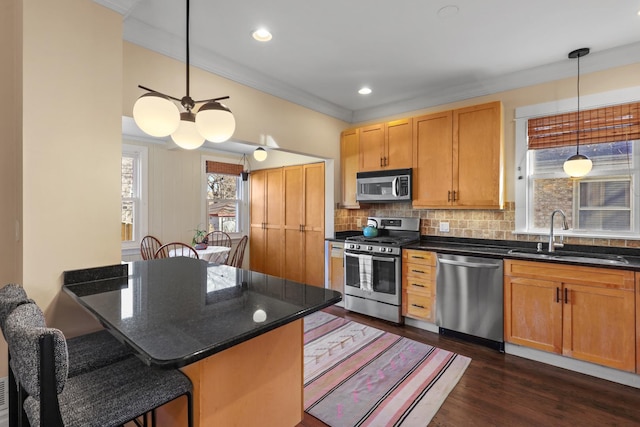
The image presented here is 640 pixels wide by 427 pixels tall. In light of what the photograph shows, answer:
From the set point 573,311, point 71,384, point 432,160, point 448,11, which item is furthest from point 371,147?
point 71,384

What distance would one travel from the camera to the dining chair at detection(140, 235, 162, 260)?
169 inches

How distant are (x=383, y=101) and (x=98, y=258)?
3.51 meters

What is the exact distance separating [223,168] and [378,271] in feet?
11.5

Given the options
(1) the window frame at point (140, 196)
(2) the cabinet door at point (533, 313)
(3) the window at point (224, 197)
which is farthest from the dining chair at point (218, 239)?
(2) the cabinet door at point (533, 313)

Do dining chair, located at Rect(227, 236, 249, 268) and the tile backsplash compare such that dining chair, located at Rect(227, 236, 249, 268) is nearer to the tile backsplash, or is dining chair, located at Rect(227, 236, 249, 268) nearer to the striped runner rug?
the tile backsplash

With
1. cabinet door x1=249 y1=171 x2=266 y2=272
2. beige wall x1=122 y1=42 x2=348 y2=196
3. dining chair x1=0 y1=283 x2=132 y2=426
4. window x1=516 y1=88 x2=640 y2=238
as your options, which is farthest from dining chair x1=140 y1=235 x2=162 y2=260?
window x1=516 y1=88 x2=640 y2=238

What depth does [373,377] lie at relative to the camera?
8.00ft

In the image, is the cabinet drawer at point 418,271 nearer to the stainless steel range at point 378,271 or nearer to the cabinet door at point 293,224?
the stainless steel range at point 378,271

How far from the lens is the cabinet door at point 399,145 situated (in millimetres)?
3705

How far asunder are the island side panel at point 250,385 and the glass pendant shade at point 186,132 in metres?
1.09

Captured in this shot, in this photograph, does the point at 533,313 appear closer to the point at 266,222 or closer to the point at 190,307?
the point at 190,307

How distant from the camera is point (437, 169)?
138 inches

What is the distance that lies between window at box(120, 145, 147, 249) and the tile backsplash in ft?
9.50

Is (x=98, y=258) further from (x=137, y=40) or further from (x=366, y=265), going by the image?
(x=366, y=265)
